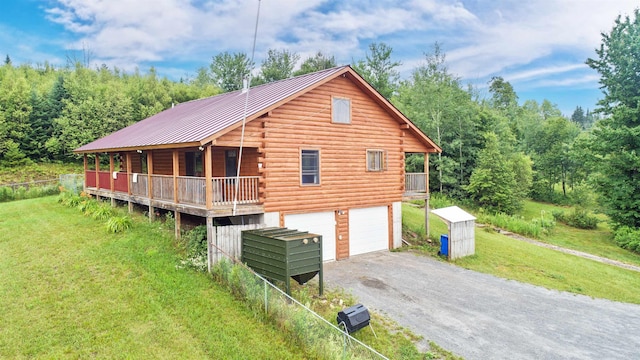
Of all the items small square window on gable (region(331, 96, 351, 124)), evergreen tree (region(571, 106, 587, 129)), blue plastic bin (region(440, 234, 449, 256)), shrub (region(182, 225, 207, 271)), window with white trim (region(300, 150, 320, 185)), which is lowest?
blue plastic bin (region(440, 234, 449, 256))

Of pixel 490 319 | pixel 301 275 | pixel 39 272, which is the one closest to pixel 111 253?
pixel 39 272

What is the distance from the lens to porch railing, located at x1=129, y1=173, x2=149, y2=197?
15202 mm

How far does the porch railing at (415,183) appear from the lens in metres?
17.8

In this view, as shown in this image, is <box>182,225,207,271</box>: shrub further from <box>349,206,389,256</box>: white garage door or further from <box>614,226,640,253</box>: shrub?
<box>614,226,640,253</box>: shrub

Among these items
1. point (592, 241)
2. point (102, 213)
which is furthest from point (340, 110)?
point (592, 241)

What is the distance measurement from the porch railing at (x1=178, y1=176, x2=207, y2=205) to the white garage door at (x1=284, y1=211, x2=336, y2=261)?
10.1ft

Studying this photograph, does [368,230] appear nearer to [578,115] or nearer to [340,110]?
[340,110]

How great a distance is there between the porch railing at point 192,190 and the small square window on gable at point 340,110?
539cm

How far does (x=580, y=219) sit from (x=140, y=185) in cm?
2972

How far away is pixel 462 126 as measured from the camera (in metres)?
33.7

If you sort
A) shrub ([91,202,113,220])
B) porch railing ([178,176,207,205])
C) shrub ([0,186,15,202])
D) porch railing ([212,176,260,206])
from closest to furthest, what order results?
1. porch railing ([178,176,207,205])
2. porch railing ([212,176,260,206])
3. shrub ([91,202,113,220])
4. shrub ([0,186,15,202])

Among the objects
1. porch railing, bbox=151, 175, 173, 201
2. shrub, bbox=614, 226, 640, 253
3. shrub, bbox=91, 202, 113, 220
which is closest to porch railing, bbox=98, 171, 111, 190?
shrub, bbox=91, 202, 113, 220

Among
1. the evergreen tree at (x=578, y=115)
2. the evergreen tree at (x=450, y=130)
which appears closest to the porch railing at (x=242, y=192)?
the evergreen tree at (x=450, y=130)

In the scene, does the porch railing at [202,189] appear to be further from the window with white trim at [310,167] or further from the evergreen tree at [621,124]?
the evergreen tree at [621,124]
